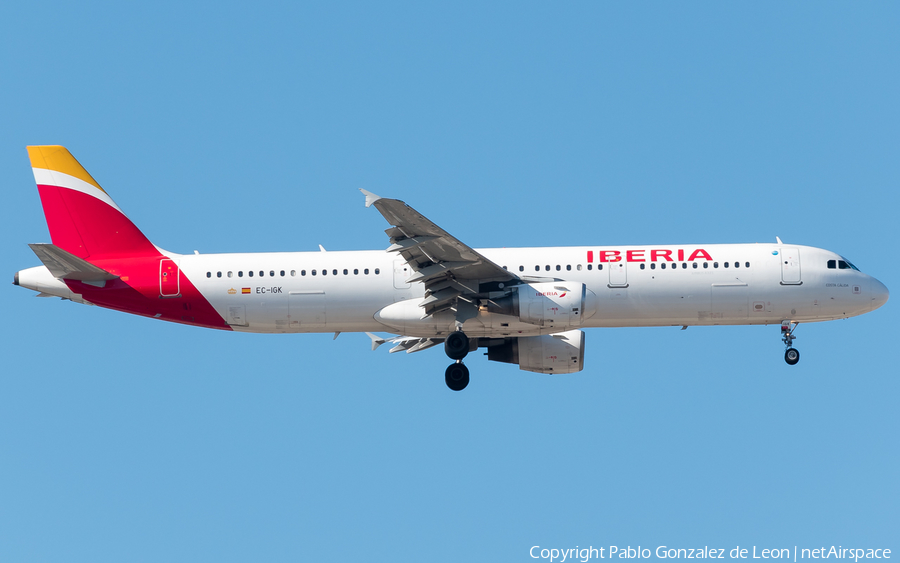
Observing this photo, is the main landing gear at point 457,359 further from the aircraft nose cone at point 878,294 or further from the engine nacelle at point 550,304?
the aircraft nose cone at point 878,294

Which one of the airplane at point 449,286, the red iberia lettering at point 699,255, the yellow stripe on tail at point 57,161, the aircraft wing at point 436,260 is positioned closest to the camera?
the aircraft wing at point 436,260

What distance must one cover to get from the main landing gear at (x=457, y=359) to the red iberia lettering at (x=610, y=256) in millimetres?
5688

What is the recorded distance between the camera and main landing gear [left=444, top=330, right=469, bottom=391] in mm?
35781

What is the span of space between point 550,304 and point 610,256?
139 inches

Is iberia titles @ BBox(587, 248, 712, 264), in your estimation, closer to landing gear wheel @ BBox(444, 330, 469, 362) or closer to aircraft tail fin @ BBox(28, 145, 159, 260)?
landing gear wheel @ BBox(444, 330, 469, 362)

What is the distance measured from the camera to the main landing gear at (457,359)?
35781 millimetres

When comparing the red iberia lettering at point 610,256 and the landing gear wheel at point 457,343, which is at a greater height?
the red iberia lettering at point 610,256

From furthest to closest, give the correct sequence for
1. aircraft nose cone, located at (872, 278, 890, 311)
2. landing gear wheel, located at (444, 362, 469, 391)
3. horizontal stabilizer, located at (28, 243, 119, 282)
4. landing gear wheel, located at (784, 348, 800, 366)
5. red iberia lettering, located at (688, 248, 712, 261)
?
landing gear wheel, located at (784, 348, 800, 366), landing gear wheel, located at (444, 362, 469, 391), aircraft nose cone, located at (872, 278, 890, 311), red iberia lettering, located at (688, 248, 712, 261), horizontal stabilizer, located at (28, 243, 119, 282)

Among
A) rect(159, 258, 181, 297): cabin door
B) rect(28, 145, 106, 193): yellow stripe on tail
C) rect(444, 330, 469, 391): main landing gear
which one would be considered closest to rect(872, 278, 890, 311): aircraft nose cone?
rect(444, 330, 469, 391): main landing gear

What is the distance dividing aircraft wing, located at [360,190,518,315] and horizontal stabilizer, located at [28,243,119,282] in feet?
35.8

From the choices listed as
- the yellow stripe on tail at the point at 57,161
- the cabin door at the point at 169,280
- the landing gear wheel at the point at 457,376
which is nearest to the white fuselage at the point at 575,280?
the cabin door at the point at 169,280

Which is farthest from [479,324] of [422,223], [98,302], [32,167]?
[32,167]

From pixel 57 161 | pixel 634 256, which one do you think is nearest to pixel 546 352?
pixel 634 256

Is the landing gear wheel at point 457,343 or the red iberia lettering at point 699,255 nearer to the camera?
the landing gear wheel at point 457,343
